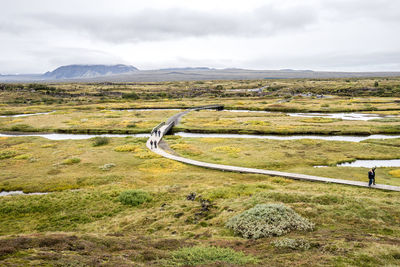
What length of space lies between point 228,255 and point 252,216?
19.1 ft

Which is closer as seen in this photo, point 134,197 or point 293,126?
point 134,197

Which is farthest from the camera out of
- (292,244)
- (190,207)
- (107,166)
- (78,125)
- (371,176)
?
(78,125)

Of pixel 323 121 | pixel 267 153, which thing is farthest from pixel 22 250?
pixel 323 121

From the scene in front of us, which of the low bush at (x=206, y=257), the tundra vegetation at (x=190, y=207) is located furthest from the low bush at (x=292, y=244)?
the low bush at (x=206, y=257)

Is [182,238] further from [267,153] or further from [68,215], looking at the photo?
[267,153]

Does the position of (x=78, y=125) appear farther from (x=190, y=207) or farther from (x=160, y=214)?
(x=190, y=207)

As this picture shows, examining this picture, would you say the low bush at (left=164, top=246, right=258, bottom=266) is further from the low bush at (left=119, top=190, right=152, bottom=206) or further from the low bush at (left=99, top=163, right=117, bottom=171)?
the low bush at (left=99, top=163, right=117, bottom=171)

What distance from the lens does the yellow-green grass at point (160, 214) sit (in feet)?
44.2

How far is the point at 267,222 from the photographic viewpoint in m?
18.5

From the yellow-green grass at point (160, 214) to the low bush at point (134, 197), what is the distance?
0.61 meters

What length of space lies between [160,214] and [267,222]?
9.80m

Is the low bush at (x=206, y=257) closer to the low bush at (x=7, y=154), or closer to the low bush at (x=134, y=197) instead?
the low bush at (x=134, y=197)

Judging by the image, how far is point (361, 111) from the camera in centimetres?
9269

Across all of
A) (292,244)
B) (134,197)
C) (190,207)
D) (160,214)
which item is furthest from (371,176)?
(134,197)
